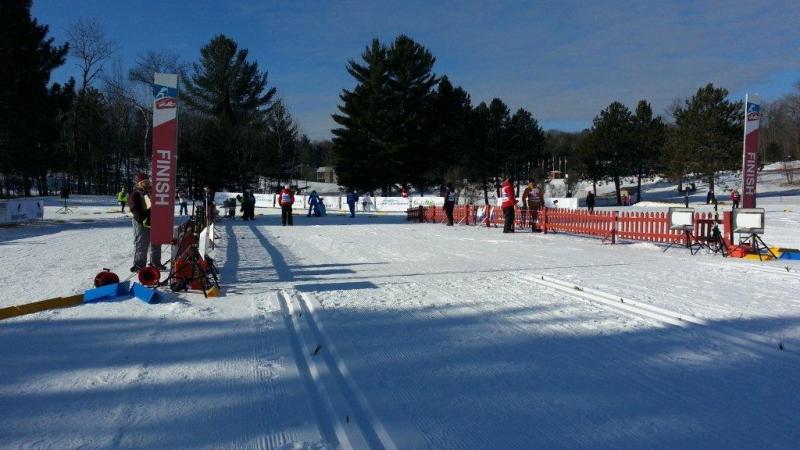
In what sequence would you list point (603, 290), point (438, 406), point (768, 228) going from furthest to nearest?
point (768, 228) → point (603, 290) → point (438, 406)

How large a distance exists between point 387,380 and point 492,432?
1159 mm

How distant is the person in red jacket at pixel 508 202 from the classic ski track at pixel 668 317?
1075 centimetres

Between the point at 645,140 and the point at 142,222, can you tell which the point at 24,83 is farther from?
the point at 645,140

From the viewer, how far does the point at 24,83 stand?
96.0ft

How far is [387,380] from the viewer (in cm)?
449

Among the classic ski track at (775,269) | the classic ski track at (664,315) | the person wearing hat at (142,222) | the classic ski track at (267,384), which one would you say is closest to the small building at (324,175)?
the person wearing hat at (142,222)

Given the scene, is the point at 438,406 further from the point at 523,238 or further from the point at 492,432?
the point at 523,238

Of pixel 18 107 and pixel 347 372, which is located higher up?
pixel 18 107

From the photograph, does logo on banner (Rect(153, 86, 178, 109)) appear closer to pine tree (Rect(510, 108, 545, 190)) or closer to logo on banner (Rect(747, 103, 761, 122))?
logo on banner (Rect(747, 103, 761, 122))

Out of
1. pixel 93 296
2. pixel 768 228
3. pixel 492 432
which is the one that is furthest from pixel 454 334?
pixel 768 228

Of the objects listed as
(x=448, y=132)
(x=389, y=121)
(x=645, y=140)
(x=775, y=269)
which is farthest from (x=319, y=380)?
(x=645, y=140)

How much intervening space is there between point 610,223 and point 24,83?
2934 cm

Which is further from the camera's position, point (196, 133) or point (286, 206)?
point (196, 133)

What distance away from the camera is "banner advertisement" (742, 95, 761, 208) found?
538 inches
